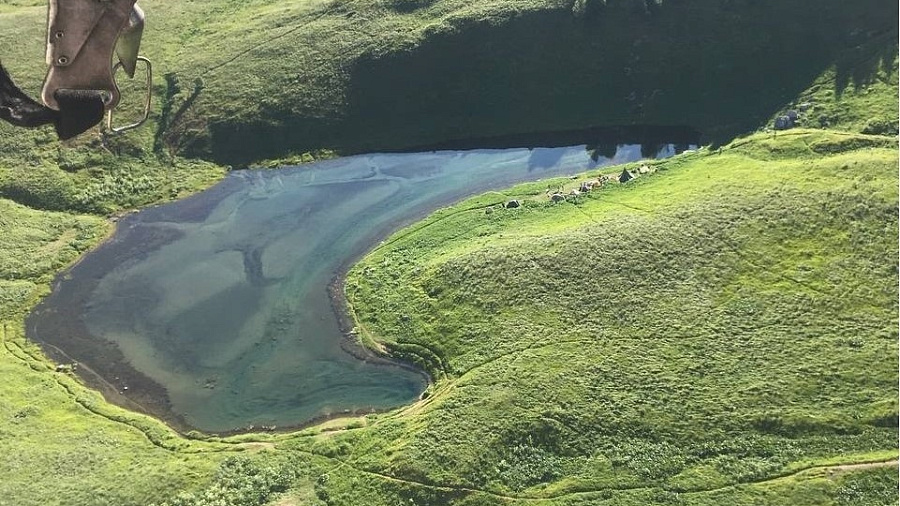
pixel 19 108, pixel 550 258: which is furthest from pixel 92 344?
pixel 19 108

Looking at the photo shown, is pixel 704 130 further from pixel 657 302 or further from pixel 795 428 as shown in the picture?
pixel 795 428

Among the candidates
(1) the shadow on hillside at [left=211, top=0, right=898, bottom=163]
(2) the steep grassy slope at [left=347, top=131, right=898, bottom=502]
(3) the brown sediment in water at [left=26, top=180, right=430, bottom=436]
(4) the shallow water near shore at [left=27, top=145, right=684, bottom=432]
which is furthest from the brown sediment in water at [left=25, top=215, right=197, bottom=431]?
(1) the shadow on hillside at [left=211, top=0, right=898, bottom=163]

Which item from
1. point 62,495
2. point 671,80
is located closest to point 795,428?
point 62,495

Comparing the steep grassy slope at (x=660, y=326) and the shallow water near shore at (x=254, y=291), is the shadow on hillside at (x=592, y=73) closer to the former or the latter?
the shallow water near shore at (x=254, y=291)

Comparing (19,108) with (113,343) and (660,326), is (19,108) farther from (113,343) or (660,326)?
(113,343)

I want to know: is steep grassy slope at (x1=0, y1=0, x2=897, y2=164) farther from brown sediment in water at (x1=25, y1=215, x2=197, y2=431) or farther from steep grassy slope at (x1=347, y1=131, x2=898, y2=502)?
steep grassy slope at (x1=347, y1=131, x2=898, y2=502)

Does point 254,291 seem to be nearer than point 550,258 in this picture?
No

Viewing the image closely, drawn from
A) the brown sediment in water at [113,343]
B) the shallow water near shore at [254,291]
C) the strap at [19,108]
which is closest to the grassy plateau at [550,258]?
the brown sediment in water at [113,343]
